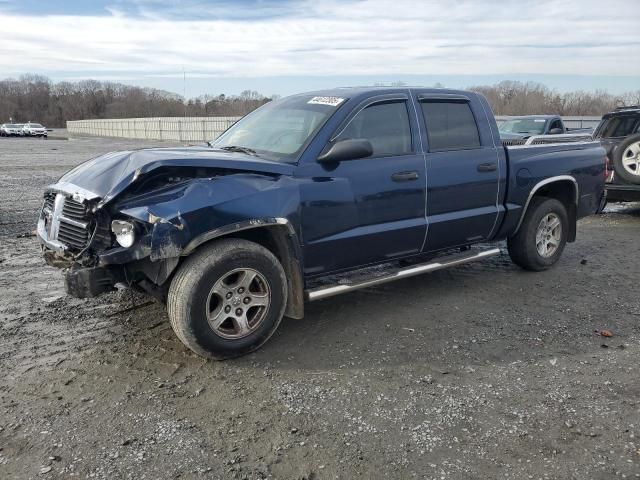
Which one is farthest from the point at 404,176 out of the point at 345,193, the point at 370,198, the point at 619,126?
the point at 619,126

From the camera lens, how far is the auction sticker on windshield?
4690 millimetres

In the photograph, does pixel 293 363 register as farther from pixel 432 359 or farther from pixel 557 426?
pixel 557 426

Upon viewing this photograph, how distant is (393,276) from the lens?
15.6ft

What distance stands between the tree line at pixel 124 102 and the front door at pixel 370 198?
43.6m

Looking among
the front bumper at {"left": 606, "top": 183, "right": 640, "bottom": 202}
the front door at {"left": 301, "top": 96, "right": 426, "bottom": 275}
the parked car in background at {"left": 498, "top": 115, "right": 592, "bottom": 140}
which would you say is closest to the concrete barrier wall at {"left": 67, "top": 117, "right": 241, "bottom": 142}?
the parked car in background at {"left": 498, "top": 115, "right": 592, "bottom": 140}

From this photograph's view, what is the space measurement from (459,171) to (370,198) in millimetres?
1116

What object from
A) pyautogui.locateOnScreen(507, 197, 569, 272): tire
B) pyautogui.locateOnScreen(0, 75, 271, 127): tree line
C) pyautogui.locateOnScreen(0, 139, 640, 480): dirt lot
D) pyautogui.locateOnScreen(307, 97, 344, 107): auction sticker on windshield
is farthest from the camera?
pyautogui.locateOnScreen(0, 75, 271, 127): tree line

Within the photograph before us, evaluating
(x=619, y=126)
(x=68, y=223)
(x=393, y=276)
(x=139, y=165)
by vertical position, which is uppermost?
(x=619, y=126)

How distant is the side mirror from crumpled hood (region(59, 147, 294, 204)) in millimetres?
308

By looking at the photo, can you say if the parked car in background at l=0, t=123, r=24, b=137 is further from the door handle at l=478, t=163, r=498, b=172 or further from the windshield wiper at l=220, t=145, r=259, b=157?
the door handle at l=478, t=163, r=498, b=172

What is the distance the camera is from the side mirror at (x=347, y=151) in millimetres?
4258

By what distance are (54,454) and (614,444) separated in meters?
2.98

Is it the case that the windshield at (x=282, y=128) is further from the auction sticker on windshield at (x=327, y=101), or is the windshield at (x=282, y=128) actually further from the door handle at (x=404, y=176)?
the door handle at (x=404, y=176)

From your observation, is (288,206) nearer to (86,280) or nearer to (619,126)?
(86,280)
